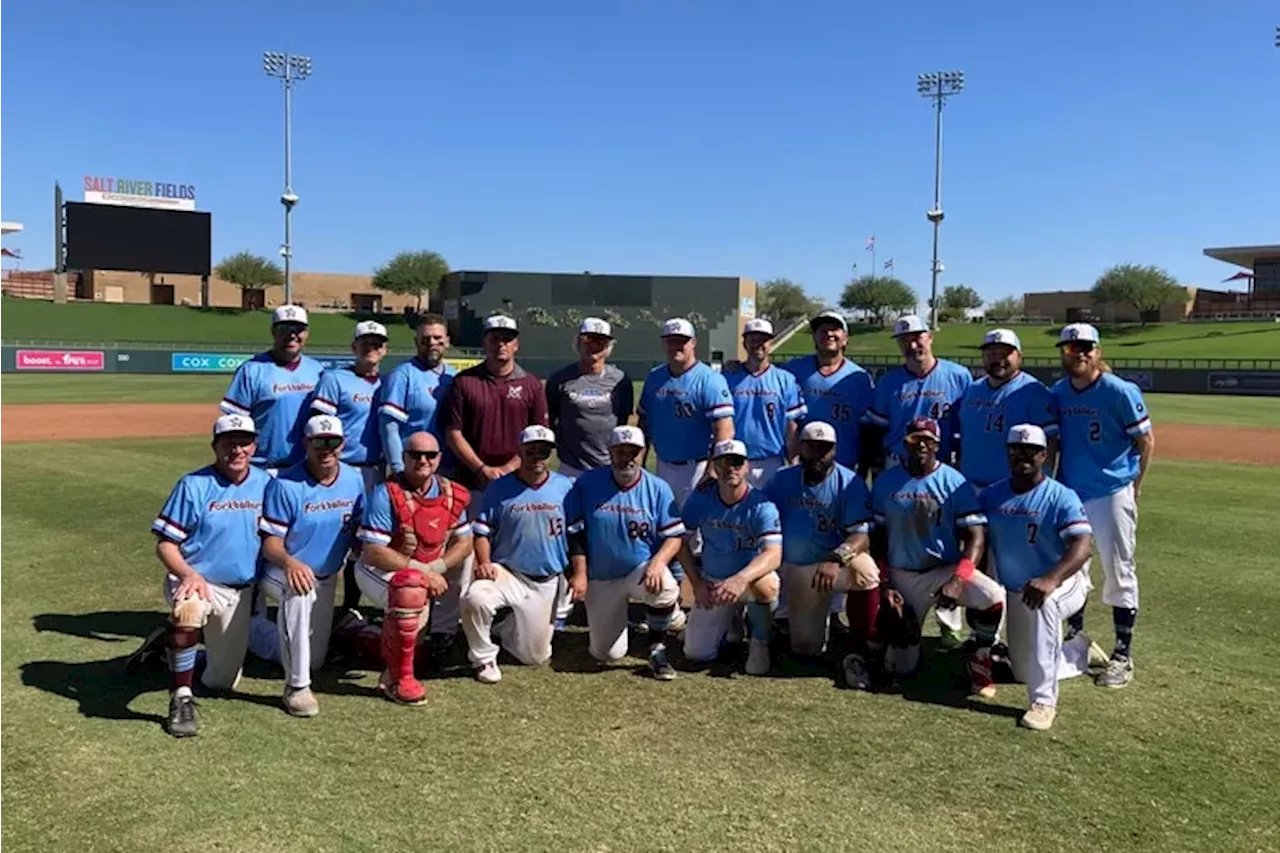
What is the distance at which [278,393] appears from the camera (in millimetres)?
6023

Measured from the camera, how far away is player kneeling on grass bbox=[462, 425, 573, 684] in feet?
18.6

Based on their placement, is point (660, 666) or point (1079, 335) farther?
point (1079, 335)

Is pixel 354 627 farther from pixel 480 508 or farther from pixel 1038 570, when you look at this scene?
pixel 1038 570

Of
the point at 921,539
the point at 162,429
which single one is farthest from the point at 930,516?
the point at 162,429

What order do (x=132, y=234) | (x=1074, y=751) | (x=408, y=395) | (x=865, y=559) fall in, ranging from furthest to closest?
(x=132, y=234) < (x=408, y=395) < (x=865, y=559) < (x=1074, y=751)

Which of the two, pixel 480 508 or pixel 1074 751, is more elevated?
pixel 480 508

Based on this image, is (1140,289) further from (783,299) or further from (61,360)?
(61,360)

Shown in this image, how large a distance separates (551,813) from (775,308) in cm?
11179

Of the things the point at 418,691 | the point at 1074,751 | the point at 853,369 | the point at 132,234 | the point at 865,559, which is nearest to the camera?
the point at 1074,751

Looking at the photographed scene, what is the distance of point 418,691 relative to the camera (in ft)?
16.7

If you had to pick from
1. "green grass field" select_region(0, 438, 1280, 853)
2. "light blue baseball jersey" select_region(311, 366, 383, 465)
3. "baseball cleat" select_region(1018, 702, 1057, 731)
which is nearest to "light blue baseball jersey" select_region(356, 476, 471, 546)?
"green grass field" select_region(0, 438, 1280, 853)

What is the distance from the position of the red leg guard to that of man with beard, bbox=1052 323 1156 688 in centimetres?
392

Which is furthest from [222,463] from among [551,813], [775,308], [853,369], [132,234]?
[775,308]

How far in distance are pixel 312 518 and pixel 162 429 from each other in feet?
55.5
